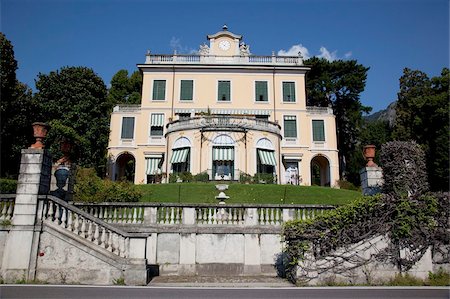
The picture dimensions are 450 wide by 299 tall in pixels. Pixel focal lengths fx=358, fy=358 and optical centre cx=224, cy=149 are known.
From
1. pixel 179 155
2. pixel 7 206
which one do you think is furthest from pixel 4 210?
pixel 179 155

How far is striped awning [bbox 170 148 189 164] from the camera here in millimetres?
29219

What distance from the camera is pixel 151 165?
121ft

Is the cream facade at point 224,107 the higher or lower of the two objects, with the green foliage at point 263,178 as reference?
higher

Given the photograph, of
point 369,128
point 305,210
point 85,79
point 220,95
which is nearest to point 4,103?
point 85,79

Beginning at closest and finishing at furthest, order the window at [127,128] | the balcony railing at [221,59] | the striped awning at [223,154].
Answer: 1. the striped awning at [223,154]
2. the window at [127,128]
3. the balcony railing at [221,59]

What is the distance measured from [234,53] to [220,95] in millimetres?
5461

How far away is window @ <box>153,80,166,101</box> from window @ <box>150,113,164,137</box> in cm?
188

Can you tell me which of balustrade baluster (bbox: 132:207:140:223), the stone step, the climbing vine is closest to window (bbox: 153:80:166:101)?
balustrade baluster (bbox: 132:207:140:223)

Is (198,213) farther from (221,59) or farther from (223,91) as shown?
(221,59)

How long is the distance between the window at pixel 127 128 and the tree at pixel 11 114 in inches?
434

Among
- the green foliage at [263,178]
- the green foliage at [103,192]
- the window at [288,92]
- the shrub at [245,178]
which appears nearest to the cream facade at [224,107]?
the window at [288,92]

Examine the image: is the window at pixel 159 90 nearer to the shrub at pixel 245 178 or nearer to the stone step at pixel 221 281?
the shrub at pixel 245 178

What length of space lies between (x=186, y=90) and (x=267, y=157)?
44.8 feet

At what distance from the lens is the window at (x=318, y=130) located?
126 ft
